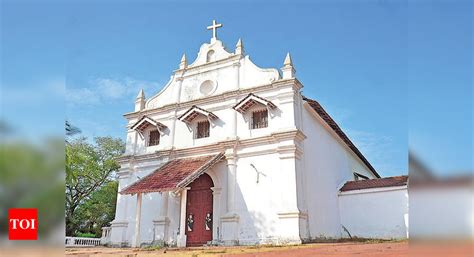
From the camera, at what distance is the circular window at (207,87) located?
16.7 meters

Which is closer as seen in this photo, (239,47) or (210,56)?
(239,47)

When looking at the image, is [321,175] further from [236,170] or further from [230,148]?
[230,148]

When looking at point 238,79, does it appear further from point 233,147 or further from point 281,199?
point 281,199

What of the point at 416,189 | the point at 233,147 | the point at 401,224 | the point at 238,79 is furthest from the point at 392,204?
the point at 416,189

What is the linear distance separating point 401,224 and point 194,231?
883 cm

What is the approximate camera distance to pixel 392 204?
16.3 metres

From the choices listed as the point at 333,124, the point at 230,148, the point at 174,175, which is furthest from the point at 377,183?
the point at 174,175

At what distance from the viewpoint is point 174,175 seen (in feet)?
45.0

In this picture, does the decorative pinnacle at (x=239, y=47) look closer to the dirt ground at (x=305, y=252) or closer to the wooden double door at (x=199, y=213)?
the wooden double door at (x=199, y=213)

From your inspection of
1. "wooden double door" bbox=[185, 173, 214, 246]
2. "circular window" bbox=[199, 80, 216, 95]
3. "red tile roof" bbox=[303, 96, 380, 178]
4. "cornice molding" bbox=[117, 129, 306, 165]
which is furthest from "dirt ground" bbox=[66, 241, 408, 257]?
"circular window" bbox=[199, 80, 216, 95]

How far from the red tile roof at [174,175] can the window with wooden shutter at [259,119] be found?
1839 millimetres

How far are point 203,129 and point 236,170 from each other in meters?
2.63

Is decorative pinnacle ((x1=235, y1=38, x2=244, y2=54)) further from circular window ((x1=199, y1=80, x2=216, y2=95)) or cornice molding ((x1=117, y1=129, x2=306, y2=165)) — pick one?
cornice molding ((x1=117, y1=129, x2=306, y2=165))

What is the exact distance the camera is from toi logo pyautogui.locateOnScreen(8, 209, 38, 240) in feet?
7.82
